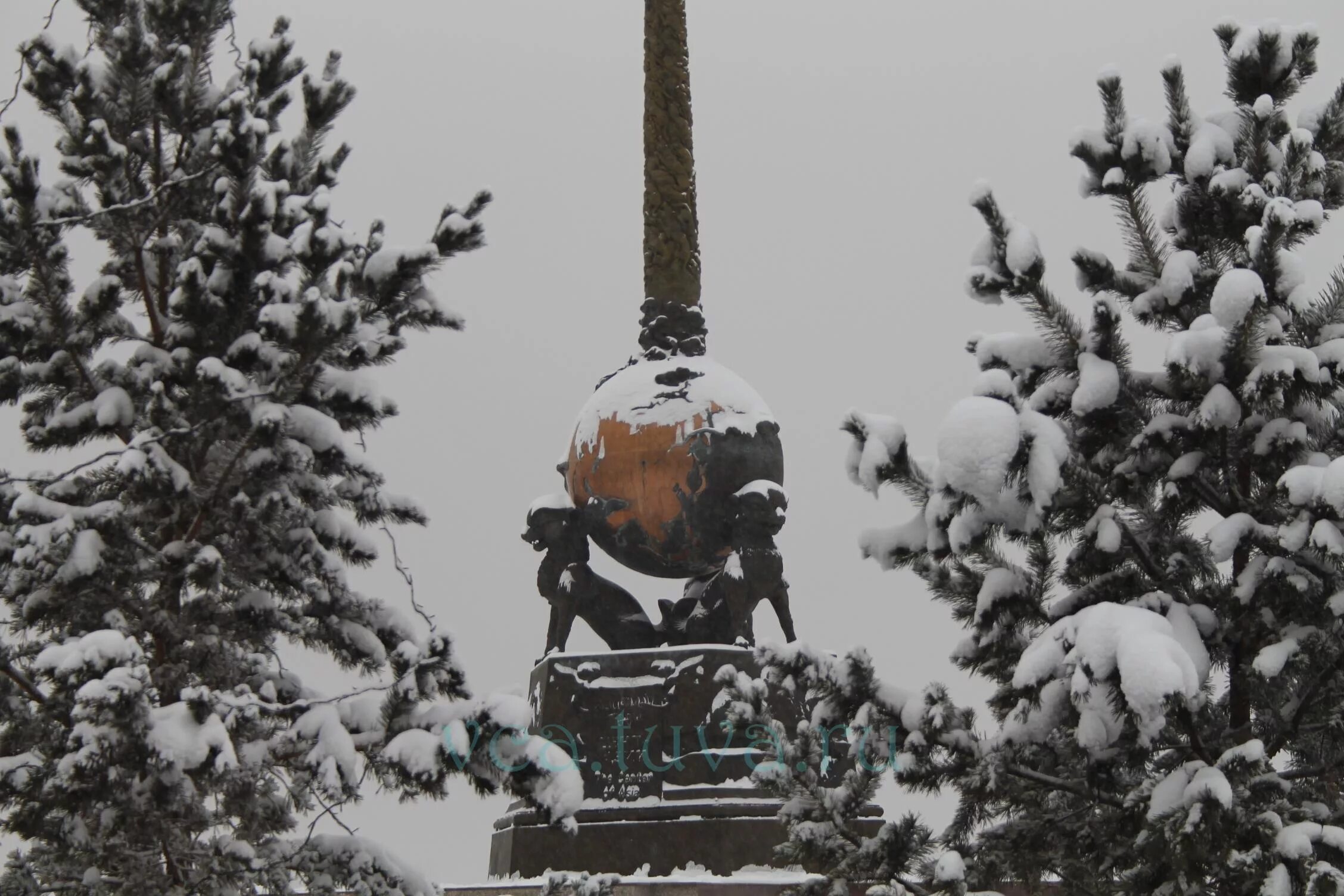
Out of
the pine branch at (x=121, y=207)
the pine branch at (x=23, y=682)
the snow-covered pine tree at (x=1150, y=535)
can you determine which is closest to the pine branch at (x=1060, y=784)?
the snow-covered pine tree at (x=1150, y=535)

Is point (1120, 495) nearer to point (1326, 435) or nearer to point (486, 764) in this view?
point (1326, 435)

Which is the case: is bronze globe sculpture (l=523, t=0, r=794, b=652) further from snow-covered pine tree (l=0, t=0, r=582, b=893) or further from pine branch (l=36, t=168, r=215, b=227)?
pine branch (l=36, t=168, r=215, b=227)

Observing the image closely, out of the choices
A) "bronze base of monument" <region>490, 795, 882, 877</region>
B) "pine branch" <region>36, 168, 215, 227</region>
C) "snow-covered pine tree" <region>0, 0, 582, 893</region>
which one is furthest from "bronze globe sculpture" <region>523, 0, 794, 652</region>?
"pine branch" <region>36, 168, 215, 227</region>

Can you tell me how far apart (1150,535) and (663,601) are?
4.81 meters

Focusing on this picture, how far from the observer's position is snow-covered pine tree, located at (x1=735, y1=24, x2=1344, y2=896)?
3.70m

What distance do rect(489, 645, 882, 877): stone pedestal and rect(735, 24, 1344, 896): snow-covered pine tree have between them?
3129mm

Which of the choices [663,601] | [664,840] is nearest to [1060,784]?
[664,840]

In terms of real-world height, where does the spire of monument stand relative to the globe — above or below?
above

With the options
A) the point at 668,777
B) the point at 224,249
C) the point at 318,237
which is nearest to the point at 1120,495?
the point at 318,237

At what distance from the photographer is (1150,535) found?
437cm

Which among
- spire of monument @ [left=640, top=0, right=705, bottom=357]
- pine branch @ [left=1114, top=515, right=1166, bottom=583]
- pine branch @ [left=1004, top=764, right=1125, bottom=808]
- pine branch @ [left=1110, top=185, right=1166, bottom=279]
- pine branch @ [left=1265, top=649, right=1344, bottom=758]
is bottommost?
pine branch @ [left=1004, top=764, right=1125, bottom=808]

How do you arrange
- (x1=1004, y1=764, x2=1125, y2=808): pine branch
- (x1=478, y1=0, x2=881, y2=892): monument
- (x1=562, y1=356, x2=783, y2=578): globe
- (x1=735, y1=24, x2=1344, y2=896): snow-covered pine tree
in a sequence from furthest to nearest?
(x1=562, y1=356, x2=783, y2=578): globe < (x1=478, y1=0, x2=881, y2=892): monument < (x1=1004, y1=764, x2=1125, y2=808): pine branch < (x1=735, y1=24, x2=1344, y2=896): snow-covered pine tree

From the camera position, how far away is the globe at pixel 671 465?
336 inches

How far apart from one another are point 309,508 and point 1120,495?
260cm
